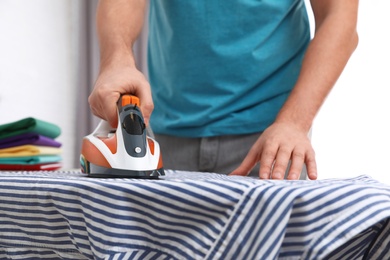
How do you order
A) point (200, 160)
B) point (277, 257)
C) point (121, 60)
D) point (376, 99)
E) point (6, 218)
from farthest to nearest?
point (376, 99) < point (200, 160) < point (121, 60) < point (6, 218) < point (277, 257)

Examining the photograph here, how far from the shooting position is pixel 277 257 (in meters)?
0.49

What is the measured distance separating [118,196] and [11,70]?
1820 millimetres

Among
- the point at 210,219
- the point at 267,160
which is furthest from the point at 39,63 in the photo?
the point at 210,219

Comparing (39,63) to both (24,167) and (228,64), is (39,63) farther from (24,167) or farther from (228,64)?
(228,64)

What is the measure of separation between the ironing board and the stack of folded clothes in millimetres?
1080

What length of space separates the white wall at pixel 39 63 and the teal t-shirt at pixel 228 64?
3.90 ft

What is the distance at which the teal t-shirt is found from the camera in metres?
1.14

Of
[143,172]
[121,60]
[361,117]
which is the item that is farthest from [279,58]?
[361,117]

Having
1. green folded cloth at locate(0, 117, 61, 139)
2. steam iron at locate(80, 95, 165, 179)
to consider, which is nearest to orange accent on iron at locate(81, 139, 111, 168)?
steam iron at locate(80, 95, 165, 179)

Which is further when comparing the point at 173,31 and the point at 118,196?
the point at 173,31

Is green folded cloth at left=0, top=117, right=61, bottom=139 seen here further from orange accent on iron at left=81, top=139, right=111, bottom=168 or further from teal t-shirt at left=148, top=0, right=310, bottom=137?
orange accent on iron at left=81, top=139, right=111, bottom=168

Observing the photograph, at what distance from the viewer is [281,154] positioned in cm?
84

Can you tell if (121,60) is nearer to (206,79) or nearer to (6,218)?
(206,79)

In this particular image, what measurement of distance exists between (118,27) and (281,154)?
420 mm
